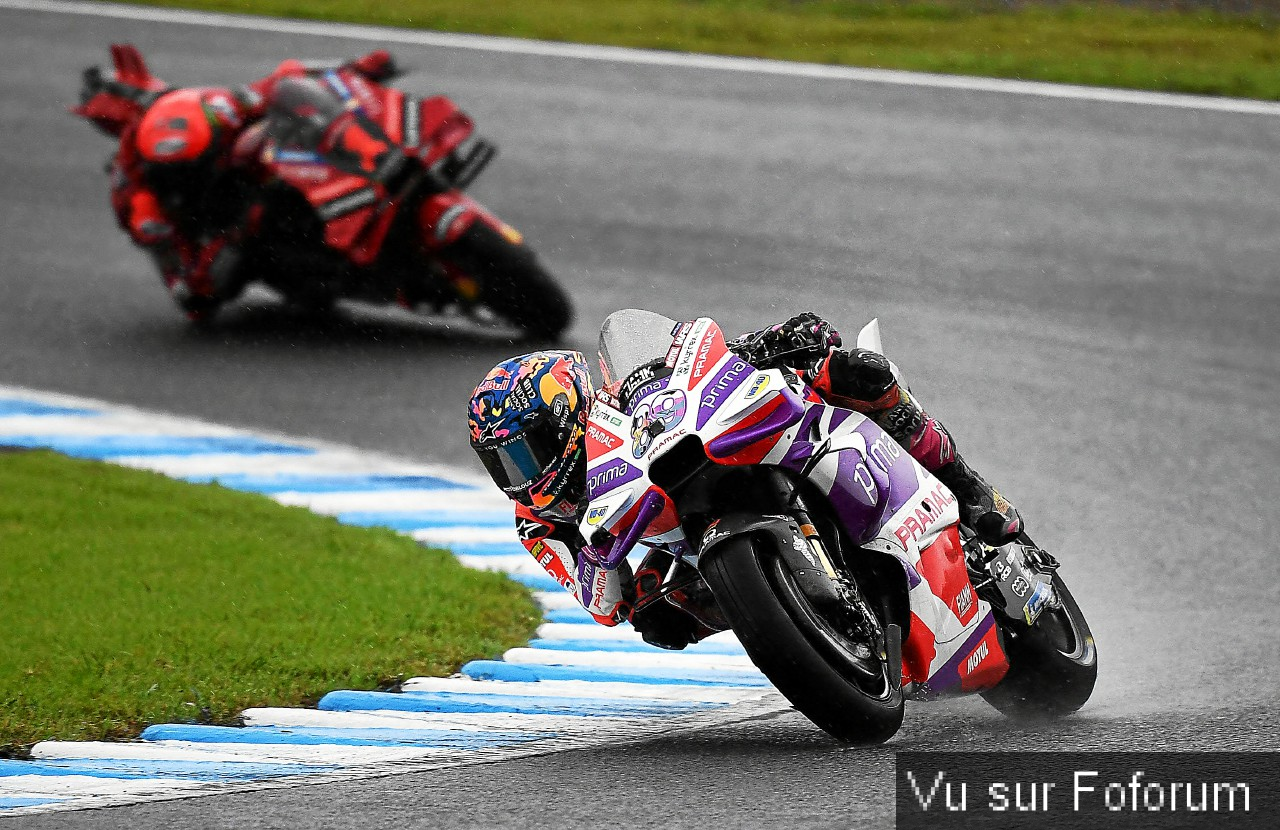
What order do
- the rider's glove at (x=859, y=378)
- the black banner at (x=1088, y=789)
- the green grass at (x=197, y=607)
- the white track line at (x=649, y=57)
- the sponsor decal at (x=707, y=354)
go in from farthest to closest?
the white track line at (x=649, y=57)
the green grass at (x=197, y=607)
the rider's glove at (x=859, y=378)
the sponsor decal at (x=707, y=354)
the black banner at (x=1088, y=789)

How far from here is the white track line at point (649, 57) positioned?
13633 millimetres

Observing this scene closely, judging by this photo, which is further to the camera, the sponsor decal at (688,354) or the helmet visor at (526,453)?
the helmet visor at (526,453)

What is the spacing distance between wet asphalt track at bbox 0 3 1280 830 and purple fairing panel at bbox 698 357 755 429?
103 cm

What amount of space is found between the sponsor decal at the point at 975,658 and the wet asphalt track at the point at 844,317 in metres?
0.22

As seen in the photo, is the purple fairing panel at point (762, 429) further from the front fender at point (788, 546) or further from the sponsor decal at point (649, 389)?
the sponsor decal at point (649, 389)

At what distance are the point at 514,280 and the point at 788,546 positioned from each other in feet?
20.0

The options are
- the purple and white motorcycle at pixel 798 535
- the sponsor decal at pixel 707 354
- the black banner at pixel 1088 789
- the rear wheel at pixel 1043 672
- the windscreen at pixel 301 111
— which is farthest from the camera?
the windscreen at pixel 301 111

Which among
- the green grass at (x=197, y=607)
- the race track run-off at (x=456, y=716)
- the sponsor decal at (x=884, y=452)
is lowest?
the green grass at (x=197, y=607)

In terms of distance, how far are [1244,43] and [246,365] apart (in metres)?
8.63

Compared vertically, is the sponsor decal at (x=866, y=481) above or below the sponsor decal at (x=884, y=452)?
below

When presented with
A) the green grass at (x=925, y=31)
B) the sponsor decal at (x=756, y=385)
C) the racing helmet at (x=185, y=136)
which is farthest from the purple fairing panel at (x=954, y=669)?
the green grass at (x=925, y=31)

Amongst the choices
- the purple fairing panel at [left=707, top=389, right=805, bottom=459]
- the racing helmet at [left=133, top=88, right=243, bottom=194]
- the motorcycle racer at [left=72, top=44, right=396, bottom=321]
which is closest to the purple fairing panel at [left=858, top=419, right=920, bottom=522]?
the purple fairing panel at [left=707, top=389, right=805, bottom=459]

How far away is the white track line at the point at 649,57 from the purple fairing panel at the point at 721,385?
31.0 feet

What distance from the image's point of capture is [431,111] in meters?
10.8
